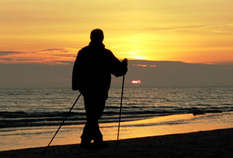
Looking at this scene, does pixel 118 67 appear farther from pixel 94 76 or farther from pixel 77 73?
pixel 77 73

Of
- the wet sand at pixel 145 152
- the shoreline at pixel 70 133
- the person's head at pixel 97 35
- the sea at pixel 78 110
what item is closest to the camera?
the wet sand at pixel 145 152

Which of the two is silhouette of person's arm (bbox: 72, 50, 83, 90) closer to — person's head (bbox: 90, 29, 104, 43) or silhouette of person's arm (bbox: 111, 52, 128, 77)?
person's head (bbox: 90, 29, 104, 43)

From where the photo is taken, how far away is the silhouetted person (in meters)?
6.82

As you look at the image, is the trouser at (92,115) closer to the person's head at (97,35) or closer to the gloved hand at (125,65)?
the gloved hand at (125,65)

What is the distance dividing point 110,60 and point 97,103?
31.2 inches

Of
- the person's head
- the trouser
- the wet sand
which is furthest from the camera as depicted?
the person's head

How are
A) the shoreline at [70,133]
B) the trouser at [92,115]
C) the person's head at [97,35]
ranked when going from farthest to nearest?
1. the shoreline at [70,133]
2. the person's head at [97,35]
3. the trouser at [92,115]

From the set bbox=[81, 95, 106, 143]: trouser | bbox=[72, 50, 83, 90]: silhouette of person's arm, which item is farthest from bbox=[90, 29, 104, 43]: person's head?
bbox=[81, 95, 106, 143]: trouser

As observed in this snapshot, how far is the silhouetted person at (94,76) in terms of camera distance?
6.82m

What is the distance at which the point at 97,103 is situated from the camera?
6836 millimetres

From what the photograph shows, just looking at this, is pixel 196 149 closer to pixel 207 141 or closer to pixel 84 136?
pixel 207 141

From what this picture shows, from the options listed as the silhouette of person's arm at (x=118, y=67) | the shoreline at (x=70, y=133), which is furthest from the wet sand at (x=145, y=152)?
the shoreline at (x=70, y=133)

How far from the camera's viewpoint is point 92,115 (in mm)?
6773

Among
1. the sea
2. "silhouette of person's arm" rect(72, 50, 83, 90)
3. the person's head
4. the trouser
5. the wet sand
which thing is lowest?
the sea
